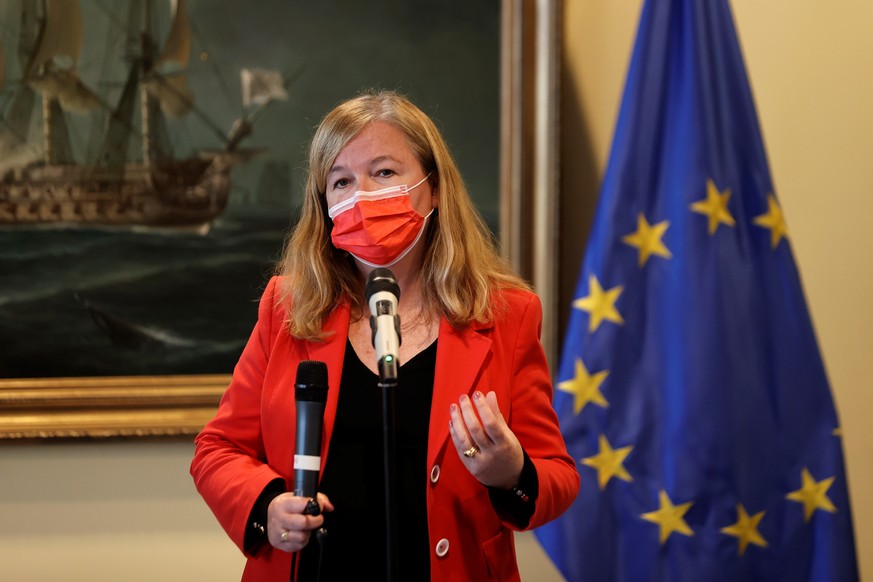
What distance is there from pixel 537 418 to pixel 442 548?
1.08 ft

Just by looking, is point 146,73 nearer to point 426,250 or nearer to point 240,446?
point 426,250

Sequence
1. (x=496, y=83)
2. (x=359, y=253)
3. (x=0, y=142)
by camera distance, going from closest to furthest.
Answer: (x=359, y=253) < (x=0, y=142) < (x=496, y=83)

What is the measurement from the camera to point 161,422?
3.10 m

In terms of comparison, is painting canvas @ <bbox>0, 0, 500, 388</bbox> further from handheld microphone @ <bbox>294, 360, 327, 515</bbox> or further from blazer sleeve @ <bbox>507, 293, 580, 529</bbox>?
handheld microphone @ <bbox>294, 360, 327, 515</bbox>

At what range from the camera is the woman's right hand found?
142cm

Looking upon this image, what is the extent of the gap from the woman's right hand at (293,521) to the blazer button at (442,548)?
12.2 inches

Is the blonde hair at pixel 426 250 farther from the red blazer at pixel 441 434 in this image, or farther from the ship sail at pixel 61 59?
the ship sail at pixel 61 59

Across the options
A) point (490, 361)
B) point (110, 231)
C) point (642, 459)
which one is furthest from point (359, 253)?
point (110, 231)

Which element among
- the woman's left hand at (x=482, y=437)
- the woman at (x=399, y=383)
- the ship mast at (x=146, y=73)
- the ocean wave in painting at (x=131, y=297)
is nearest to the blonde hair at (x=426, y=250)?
the woman at (x=399, y=383)

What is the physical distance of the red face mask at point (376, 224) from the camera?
1.80 metres

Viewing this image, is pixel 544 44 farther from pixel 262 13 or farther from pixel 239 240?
pixel 239 240

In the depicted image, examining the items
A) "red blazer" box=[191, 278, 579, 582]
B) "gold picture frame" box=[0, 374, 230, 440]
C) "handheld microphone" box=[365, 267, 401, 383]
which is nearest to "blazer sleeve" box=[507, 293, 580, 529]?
"red blazer" box=[191, 278, 579, 582]

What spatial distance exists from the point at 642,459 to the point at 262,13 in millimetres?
1961

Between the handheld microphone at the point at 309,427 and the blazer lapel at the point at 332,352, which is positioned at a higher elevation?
the blazer lapel at the point at 332,352
